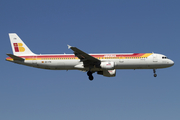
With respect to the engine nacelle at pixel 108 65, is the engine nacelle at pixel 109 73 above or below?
below

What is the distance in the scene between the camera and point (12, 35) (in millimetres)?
60188

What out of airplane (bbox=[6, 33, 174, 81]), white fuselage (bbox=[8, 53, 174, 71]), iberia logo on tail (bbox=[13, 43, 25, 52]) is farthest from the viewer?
iberia logo on tail (bbox=[13, 43, 25, 52])

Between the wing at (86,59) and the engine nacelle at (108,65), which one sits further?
the engine nacelle at (108,65)

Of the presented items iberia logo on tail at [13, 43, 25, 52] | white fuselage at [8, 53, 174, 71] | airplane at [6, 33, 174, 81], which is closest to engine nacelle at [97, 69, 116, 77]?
airplane at [6, 33, 174, 81]

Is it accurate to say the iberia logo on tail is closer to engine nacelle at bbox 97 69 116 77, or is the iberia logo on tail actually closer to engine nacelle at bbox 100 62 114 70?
engine nacelle at bbox 97 69 116 77

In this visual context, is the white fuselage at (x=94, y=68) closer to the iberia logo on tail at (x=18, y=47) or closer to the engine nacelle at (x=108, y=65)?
the engine nacelle at (x=108, y=65)

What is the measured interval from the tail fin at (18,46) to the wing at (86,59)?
10.6 m

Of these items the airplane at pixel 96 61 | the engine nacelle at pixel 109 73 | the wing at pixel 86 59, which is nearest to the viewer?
the wing at pixel 86 59

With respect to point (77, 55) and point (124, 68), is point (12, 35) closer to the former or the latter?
point (77, 55)

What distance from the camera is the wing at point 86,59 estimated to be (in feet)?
170

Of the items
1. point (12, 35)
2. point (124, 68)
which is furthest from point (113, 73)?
point (12, 35)

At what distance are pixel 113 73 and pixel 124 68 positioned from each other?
9.66 feet

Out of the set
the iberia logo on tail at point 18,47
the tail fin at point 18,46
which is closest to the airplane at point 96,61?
the tail fin at point 18,46

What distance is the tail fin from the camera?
2290 inches
